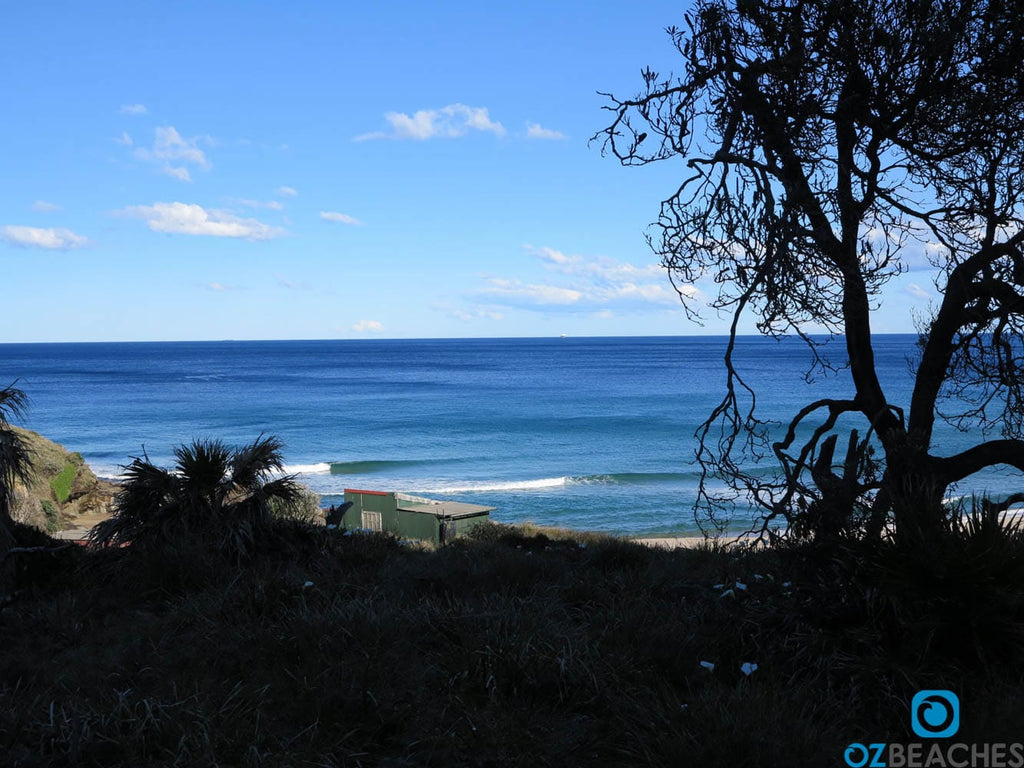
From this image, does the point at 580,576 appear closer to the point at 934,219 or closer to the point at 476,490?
the point at 934,219

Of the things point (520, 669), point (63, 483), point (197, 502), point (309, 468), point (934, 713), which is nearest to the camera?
point (934, 713)

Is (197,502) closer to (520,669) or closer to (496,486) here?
(520,669)

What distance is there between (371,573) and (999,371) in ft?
19.4

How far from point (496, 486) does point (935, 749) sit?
33.7 meters

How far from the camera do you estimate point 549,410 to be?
214ft

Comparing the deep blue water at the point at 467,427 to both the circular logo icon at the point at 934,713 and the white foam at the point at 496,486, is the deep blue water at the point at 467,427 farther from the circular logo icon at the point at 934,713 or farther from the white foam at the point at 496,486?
the circular logo icon at the point at 934,713

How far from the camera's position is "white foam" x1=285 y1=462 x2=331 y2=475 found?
137ft

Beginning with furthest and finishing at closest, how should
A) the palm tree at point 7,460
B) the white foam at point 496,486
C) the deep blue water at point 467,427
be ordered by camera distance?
the white foam at point 496,486 < the deep blue water at point 467,427 < the palm tree at point 7,460

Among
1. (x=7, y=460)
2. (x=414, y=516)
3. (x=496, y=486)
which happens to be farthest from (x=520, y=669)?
(x=496, y=486)

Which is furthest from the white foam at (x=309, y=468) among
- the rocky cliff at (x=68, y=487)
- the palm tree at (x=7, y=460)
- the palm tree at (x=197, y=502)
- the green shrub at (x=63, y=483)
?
the palm tree at (x=7, y=460)

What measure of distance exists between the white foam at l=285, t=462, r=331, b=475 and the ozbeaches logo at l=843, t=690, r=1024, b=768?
127 feet

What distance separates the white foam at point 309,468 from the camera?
137 ft

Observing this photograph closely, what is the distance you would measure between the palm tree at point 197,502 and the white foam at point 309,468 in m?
33.2

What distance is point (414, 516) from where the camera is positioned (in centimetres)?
1797
